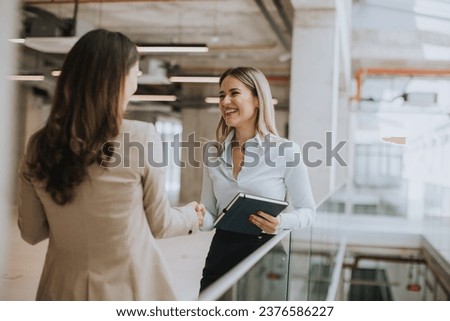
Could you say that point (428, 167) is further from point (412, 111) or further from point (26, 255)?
point (26, 255)

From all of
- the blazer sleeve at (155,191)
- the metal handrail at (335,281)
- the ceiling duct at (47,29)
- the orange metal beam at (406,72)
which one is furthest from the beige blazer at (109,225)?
the orange metal beam at (406,72)

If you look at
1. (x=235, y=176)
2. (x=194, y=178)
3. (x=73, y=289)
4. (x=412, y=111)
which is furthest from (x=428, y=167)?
(x=73, y=289)

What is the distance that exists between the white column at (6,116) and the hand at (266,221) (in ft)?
2.46

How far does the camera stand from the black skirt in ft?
6.21

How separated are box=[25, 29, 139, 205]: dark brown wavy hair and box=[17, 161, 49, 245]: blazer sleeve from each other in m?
0.03

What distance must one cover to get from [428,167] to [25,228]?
13.1 meters

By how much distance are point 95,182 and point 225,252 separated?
830 mm

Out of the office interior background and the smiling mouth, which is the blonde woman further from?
the office interior background

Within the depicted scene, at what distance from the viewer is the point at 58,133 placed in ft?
3.80

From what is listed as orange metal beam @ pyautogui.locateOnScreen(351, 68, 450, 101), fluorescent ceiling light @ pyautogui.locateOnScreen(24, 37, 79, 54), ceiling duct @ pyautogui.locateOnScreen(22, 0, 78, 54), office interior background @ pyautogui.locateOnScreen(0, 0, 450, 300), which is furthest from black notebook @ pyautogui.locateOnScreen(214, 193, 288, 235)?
orange metal beam @ pyautogui.locateOnScreen(351, 68, 450, 101)

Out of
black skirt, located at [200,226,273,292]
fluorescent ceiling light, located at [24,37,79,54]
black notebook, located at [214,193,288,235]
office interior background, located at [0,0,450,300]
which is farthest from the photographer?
fluorescent ceiling light, located at [24,37,79,54]

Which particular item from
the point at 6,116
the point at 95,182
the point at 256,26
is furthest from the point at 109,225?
the point at 256,26

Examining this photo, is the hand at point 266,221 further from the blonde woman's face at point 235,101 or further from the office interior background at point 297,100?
the blonde woman's face at point 235,101

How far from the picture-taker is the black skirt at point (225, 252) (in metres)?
1.89
